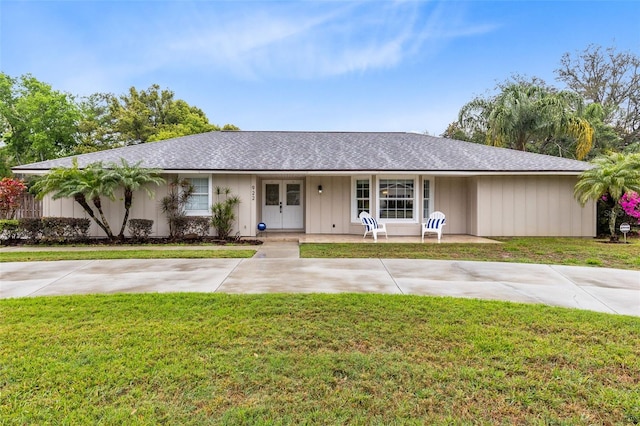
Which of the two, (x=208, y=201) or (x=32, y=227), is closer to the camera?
(x=32, y=227)

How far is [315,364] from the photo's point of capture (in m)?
3.01

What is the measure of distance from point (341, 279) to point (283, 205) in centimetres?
841

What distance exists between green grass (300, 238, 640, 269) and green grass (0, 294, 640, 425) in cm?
404

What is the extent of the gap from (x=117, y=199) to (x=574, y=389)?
1272cm

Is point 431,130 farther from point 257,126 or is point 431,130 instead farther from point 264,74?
point 264,74

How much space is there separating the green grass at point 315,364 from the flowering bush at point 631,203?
945 centimetres

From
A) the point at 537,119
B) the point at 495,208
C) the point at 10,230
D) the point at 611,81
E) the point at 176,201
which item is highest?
the point at 611,81

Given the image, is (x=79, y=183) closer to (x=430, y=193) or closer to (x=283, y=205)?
(x=283, y=205)

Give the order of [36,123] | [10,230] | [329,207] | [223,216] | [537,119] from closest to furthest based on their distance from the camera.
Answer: [10,230] < [223,216] < [329,207] < [537,119] < [36,123]

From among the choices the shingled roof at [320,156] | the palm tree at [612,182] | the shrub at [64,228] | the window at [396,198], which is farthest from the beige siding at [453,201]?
the shrub at [64,228]

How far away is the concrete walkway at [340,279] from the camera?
5.20m

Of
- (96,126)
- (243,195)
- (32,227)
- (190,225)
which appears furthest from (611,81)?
(96,126)

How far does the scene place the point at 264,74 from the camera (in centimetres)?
2116

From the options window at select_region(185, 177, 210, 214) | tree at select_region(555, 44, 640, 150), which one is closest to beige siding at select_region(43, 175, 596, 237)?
window at select_region(185, 177, 210, 214)
